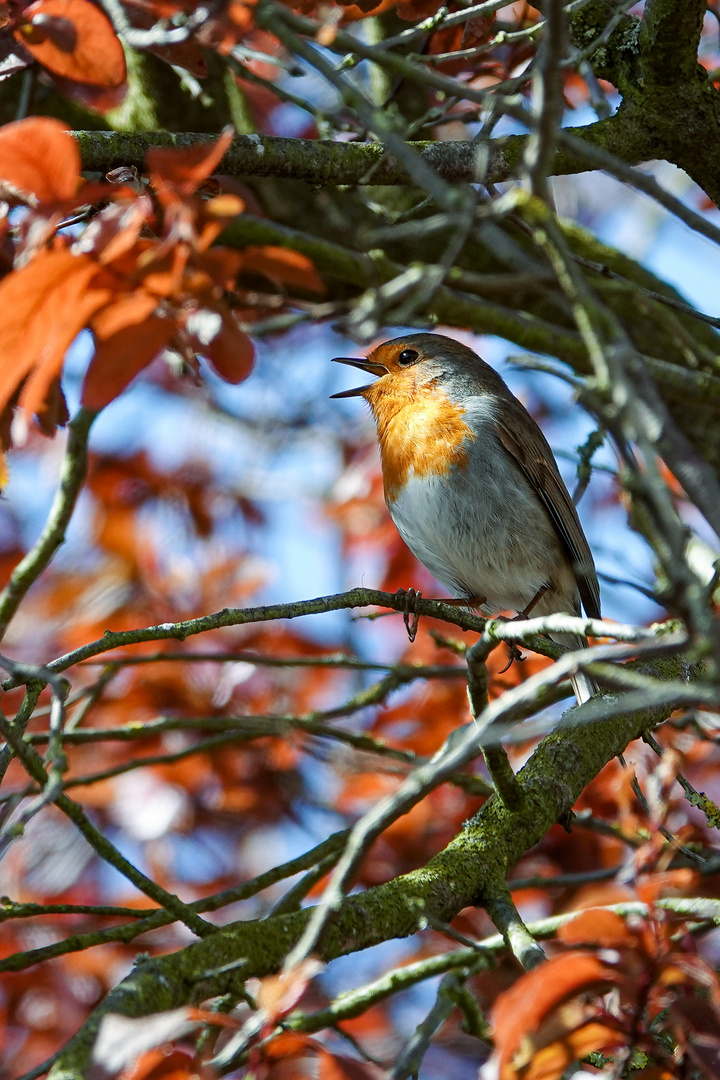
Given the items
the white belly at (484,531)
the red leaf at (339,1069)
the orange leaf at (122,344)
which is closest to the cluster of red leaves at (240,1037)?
the red leaf at (339,1069)

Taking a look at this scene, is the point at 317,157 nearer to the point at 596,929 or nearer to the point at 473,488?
the point at 473,488

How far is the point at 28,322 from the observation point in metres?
1.44

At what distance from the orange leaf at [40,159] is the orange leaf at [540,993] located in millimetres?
1180

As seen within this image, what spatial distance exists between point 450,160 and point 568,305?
3.89ft

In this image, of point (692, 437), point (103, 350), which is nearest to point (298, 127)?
point (692, 437)

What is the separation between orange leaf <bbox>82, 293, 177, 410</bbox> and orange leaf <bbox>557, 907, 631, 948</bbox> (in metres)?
0.92

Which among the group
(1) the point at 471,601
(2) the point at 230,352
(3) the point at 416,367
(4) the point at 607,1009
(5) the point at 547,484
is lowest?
(1) the point at 471,601

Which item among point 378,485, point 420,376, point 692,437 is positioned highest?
point 420,376

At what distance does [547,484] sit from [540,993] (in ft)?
8.43

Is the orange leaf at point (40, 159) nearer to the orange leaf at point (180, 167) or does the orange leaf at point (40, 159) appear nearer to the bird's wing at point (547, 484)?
the orange leaf at point (180, 167)

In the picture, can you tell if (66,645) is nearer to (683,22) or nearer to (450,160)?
(450,160)

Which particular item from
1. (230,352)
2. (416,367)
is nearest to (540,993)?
(230,352)

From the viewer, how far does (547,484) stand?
3.77 meters

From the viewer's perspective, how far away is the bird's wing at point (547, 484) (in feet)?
12.0
